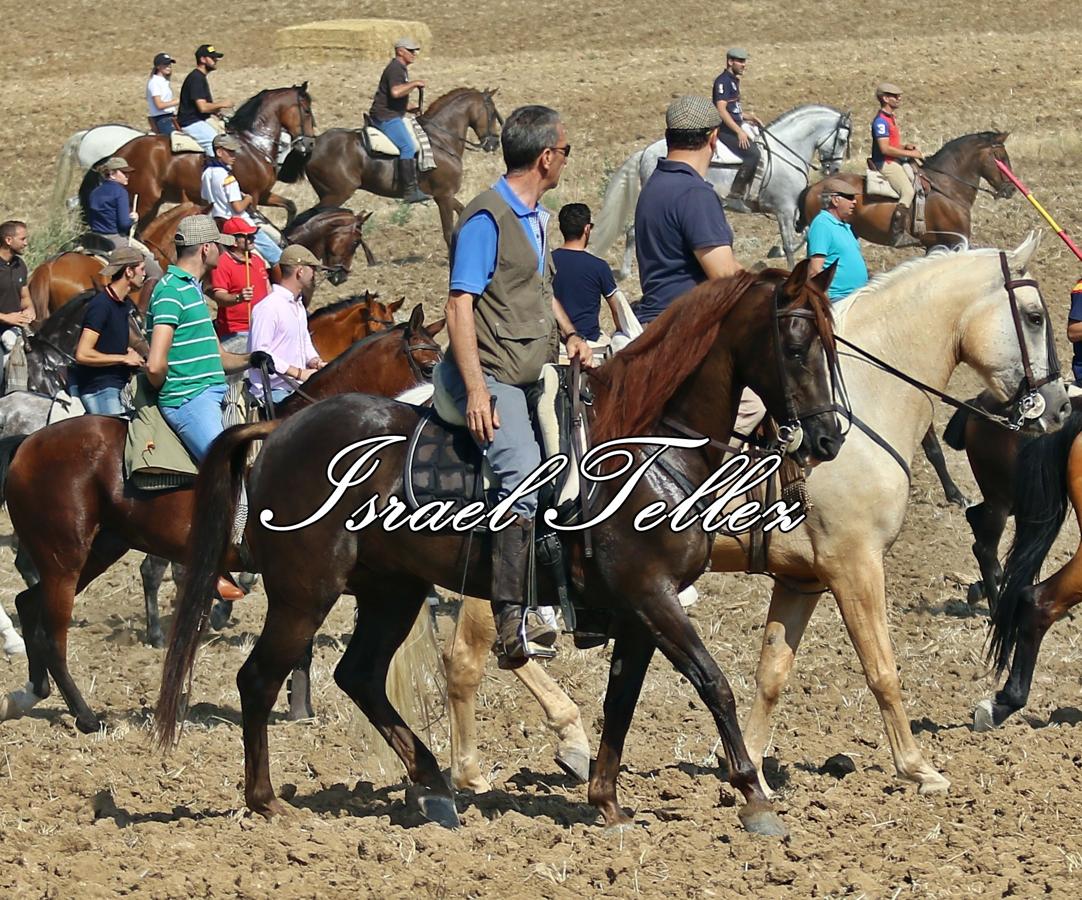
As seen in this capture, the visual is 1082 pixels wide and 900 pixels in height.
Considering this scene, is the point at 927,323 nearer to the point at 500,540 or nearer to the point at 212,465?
the point at 500,540

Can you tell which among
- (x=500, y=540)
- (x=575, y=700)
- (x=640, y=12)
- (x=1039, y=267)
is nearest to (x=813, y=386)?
(x=500, y=540)

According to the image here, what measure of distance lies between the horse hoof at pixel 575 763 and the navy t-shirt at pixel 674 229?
6.66 ft

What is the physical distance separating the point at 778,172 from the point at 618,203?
7.06 feet

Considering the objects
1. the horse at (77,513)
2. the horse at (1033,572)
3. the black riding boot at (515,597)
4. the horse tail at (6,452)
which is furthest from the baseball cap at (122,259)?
the horse at (1033,572)

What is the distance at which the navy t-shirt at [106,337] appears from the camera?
1093 centimetres

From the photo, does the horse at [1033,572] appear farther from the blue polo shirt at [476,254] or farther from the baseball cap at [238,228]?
the baseball cap at [238,228]

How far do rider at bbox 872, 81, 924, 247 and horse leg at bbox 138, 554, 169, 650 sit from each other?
1098 cm

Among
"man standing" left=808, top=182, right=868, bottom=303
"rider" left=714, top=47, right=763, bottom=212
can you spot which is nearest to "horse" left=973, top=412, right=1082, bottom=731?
"man standing" left=808, top=182, right=868, bottom=303

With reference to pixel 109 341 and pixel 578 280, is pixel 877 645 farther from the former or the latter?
pixel 109 341

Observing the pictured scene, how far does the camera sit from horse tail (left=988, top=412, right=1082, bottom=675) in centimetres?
869

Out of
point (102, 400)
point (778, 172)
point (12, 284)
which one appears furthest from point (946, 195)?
point (102, 400)

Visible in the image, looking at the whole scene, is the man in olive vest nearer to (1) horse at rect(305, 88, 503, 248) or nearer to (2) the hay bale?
(1) horse at rect(305, 88, 503, 248)

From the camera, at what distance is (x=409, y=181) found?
68.2ft

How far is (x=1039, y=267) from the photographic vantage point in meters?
19.1
